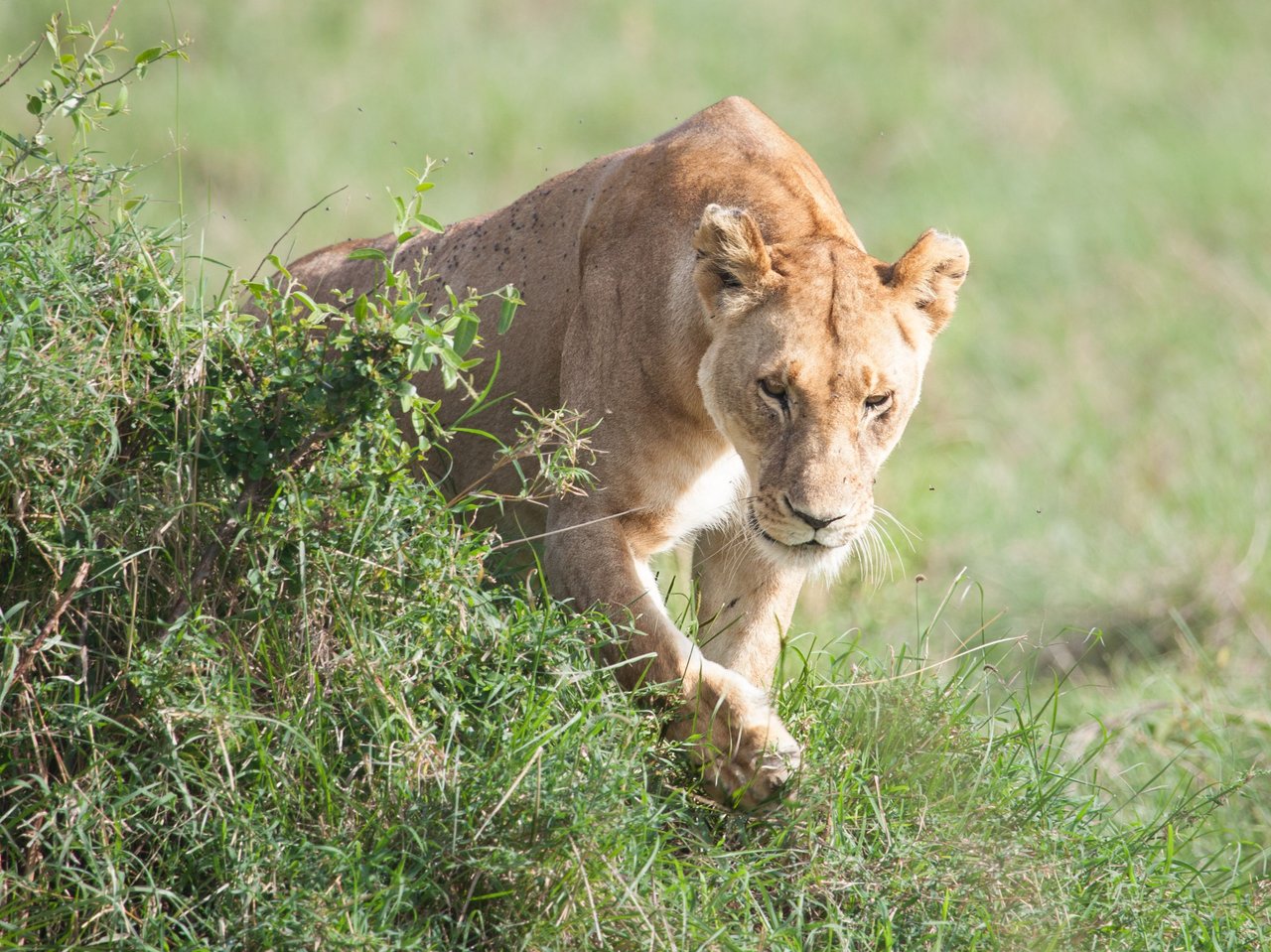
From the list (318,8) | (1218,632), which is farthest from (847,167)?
(1218,632)

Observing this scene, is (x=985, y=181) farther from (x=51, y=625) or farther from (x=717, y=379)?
(x=51, y=625)

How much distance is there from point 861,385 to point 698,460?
23.4 inches

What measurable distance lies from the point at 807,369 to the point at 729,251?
0.38 metres

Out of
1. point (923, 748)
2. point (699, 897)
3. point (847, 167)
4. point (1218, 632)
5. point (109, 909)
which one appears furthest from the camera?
point (847, 167)

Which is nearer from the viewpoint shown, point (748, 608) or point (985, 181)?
point (748, 608)

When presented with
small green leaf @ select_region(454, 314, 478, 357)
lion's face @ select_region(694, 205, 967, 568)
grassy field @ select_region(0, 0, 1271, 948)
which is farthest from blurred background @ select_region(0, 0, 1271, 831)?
small green leaf @ select_region(454, 314, 478, 357)

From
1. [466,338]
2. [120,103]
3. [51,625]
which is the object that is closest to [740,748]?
[466,338]

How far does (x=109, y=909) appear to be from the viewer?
3162 mm

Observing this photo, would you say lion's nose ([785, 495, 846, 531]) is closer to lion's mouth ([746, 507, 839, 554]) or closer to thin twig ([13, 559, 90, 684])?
lion's mouth ([746, 507, 839, 554])

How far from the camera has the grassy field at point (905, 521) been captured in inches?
131

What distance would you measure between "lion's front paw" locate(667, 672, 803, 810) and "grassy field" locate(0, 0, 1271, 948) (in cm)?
8

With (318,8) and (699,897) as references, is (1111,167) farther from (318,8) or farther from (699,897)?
(699,897)

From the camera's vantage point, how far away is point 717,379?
13.3 feet

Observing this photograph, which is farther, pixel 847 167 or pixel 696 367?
pixel 847 167
